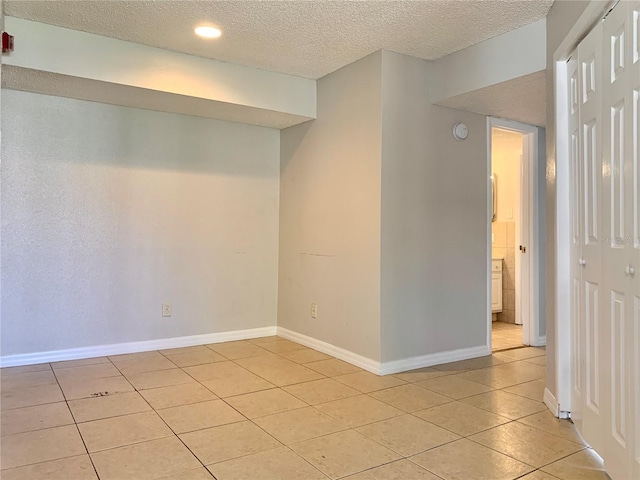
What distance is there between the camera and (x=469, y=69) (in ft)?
11.1

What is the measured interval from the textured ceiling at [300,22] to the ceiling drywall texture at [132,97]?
13.7 inches

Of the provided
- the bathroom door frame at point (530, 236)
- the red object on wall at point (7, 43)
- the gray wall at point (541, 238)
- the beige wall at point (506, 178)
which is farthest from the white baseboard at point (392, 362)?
the red object on wall at point (7, 43)

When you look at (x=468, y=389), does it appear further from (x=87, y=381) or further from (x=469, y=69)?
(x=87, y=381)

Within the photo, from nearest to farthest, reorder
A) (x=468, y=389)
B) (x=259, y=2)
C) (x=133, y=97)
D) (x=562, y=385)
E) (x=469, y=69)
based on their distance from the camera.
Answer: (x=562, y=385) < (x=259, y=2) < (x=468, y=389) < (x=469, y=69) < (x=133, y=97)

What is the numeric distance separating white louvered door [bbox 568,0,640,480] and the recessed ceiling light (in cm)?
220

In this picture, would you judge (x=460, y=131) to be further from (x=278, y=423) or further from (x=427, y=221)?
(x=278, y=423)

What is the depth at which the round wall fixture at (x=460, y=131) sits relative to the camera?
3.84 meters

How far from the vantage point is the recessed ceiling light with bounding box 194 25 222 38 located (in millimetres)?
3117

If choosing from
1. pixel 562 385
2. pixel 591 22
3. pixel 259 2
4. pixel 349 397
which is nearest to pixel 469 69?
pixel 591 22

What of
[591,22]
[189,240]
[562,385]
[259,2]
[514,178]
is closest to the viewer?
[591,22]

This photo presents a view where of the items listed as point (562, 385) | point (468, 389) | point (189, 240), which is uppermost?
point (189, 240)

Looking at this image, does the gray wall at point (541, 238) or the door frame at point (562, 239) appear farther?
the gray wall at point (541, 238)

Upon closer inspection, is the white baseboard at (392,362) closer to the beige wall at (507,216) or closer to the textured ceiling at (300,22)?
the beige wall at (507,216)

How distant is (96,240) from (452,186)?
2.95 meters
